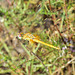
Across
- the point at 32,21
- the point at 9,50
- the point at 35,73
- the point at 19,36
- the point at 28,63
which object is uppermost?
the point at 32,21

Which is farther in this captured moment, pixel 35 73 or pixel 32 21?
pixel 32 21

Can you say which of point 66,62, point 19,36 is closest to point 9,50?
point 19,36

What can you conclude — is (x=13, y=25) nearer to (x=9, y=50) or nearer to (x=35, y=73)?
(x=9, y=50)

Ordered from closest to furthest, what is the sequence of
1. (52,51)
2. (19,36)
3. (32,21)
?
(19,36)
(52,51)
(32,21)

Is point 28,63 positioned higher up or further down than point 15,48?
further down

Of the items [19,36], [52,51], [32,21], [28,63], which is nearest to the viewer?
[19,36]

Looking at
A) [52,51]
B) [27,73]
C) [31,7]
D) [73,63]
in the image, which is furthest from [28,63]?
[31,7]

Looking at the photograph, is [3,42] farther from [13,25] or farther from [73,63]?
[73,63]
